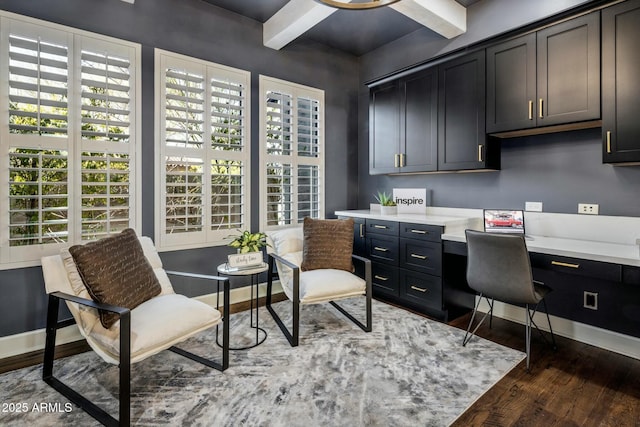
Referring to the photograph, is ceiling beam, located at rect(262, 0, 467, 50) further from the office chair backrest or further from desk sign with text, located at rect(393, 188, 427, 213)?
the office chair backrest

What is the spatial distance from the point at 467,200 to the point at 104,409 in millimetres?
3424

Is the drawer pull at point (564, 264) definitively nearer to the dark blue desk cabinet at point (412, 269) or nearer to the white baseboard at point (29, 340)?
the dark blue desk cabinet at point (412, 269)

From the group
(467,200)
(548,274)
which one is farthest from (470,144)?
(548,274)

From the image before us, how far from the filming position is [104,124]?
2756mm

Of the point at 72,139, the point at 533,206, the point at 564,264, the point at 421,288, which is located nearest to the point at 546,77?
the point at 533,206

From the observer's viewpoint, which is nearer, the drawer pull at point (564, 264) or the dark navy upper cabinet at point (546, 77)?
the drawer pull at point (564, 264)

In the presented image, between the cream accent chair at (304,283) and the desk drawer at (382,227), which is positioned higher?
the desk drawer at (382,227)

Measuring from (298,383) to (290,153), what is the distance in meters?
2.58

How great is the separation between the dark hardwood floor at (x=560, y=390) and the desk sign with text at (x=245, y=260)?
1.34 metres

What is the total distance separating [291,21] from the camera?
3.27m

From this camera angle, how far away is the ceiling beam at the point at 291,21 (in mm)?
3055

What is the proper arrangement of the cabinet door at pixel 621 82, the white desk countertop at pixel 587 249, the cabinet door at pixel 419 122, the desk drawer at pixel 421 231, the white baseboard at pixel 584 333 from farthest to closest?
1. the cabinet door at pixel 419 122
2. the desk drawer at pixel 421 231
3. the white baseboard at pixel 584 333
4. the cabinet door at pixel 621 82
5. the white desk countertop at pixel 587 249

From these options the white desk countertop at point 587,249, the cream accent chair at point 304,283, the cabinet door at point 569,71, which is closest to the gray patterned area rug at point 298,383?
the cream accent chair at point 304,283

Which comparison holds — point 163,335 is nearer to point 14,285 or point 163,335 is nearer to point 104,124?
point 14,285
